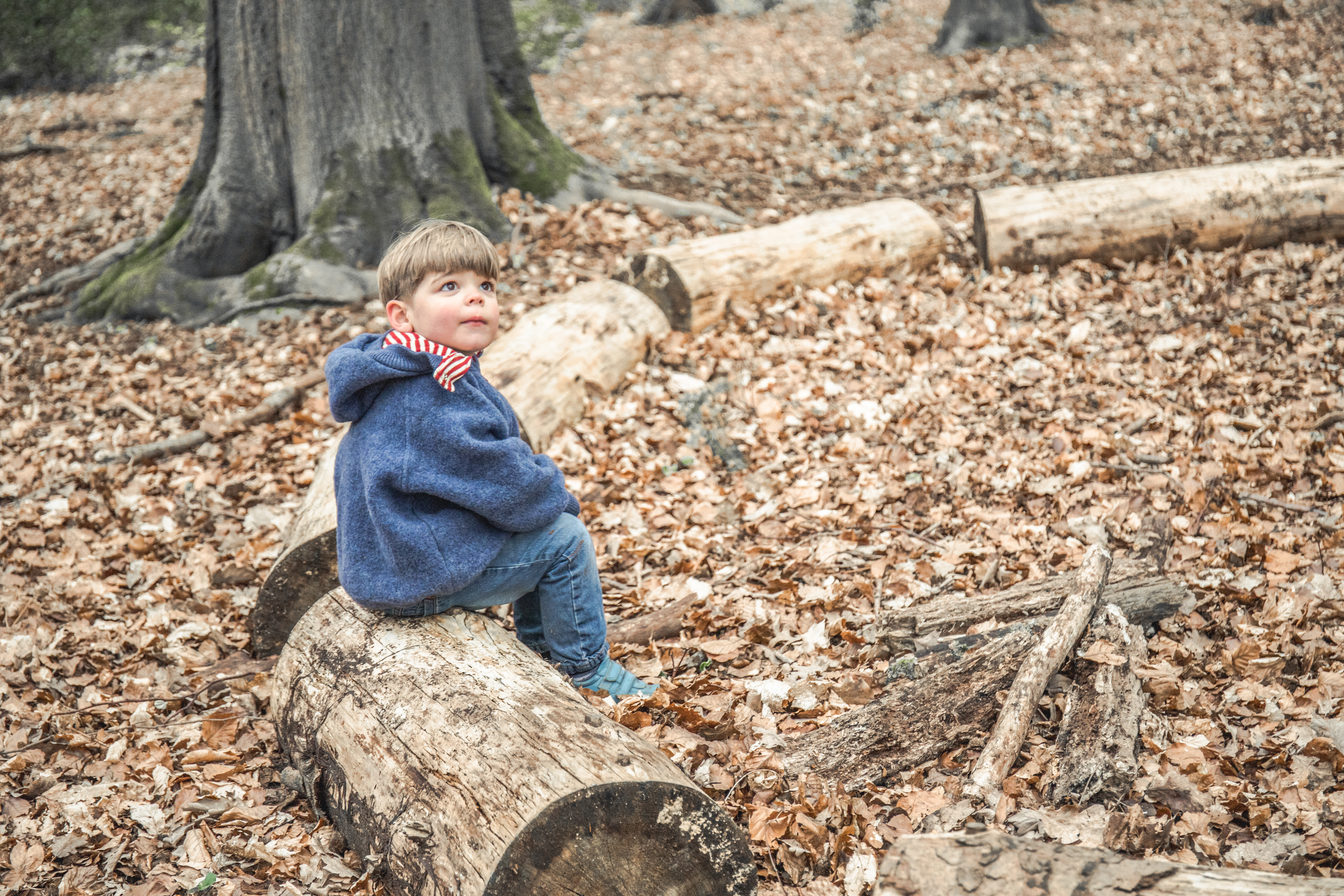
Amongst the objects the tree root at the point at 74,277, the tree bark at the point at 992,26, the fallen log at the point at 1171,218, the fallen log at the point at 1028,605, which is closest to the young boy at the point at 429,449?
the fallen log at the point at 1028,605

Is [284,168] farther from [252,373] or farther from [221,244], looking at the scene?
[252,373]

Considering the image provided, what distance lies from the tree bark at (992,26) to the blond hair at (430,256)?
10.7 meters

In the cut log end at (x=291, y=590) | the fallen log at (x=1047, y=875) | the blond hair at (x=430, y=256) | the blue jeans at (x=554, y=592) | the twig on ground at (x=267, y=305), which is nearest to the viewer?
the fallen log at (x=1047, y=875)

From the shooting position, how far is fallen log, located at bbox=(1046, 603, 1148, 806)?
2744 millimetres

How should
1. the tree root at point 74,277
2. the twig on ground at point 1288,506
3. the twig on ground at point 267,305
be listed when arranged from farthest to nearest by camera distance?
the tree root at point 74,277 → the twig on ground at point 267,305 → the twig on ground at point 1288,506

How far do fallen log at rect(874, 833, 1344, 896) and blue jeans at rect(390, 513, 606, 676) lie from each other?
5.00ft

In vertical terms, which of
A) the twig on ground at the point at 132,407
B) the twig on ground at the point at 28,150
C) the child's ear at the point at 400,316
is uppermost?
the child's ear at the point at 400,316

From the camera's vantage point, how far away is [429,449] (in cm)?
288

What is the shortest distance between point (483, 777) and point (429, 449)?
40.9 inches

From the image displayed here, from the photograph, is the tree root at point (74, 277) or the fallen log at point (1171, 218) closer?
the fallen log at point (1171, 218)

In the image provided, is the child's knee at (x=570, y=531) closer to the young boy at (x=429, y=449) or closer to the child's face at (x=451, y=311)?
the young boy at (x=429, y=449)

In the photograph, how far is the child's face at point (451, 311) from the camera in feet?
9.48

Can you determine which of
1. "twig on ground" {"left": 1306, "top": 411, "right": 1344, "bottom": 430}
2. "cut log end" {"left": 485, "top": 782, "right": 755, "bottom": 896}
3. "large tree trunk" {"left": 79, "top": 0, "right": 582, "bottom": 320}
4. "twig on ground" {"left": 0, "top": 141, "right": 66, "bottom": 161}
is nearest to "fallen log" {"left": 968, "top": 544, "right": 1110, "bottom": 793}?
"cut log end" {"left": 485, "top": 782, "right": 755, "bottom": 896}

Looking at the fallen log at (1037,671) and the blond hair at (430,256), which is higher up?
the blond hair at (430,256)
